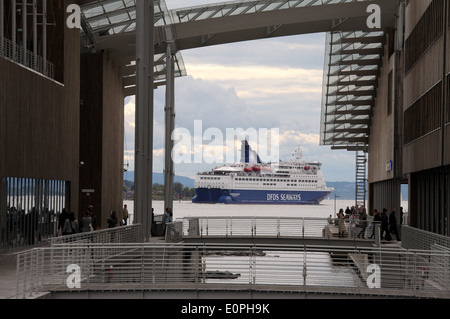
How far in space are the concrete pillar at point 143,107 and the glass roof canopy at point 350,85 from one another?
1573 centimetres

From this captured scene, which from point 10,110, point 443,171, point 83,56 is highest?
point 83,56

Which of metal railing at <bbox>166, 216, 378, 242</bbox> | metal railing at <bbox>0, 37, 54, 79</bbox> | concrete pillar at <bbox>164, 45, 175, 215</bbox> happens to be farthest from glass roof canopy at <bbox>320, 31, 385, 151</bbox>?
metal railing at <bbox>0, 37, 54, 79</bbox>

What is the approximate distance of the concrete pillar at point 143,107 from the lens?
1088 inches

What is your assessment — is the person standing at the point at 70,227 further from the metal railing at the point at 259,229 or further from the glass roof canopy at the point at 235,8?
the glass roof canopy at the point at 235,8

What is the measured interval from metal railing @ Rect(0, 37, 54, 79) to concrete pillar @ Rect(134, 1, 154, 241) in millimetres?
3710

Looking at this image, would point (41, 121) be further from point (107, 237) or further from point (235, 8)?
point (235, 8)

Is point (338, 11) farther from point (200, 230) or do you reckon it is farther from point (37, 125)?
point (37, 125)

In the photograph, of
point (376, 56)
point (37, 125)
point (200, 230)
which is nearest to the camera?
point (37, 125)

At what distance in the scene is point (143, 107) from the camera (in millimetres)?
27859

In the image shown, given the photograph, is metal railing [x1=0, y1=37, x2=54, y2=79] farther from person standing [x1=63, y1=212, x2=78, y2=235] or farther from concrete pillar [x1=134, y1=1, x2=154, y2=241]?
person standing [x1=63, y1=212, x2=78, y2=235]

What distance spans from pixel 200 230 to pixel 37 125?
1132 centimetres

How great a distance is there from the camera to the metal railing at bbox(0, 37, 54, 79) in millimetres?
26781
